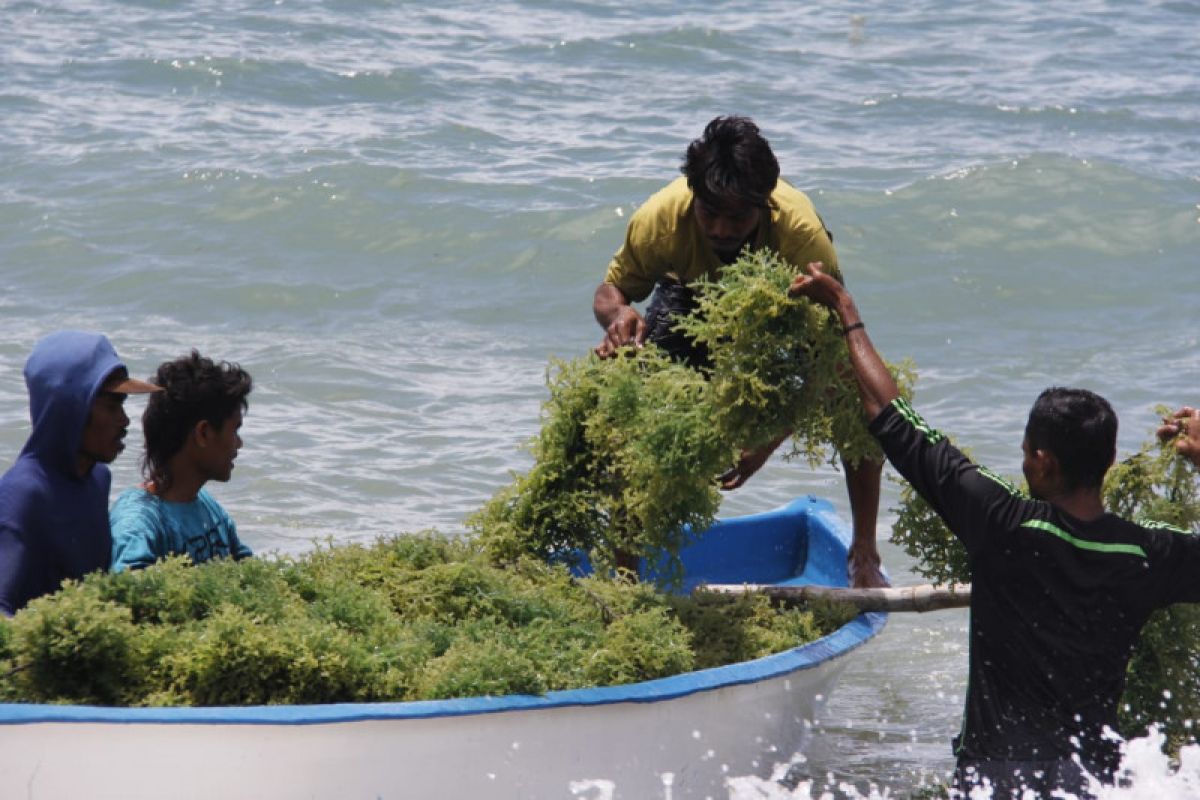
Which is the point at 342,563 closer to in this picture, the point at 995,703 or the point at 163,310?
the point at 995,703

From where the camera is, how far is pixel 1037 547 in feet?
13.9

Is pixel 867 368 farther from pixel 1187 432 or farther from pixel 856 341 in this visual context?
pixel 1187 432

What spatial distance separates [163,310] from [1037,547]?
29.6 ft

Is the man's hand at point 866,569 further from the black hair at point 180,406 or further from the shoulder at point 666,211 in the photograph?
the black hair at point 180,406

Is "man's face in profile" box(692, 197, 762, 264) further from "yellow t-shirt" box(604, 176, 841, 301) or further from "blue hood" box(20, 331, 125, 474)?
"blue hood" box(20, 331, 125, 474)

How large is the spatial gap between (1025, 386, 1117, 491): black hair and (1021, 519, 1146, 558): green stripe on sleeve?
0.13 m

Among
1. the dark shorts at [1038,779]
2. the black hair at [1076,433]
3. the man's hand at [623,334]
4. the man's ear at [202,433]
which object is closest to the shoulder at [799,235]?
the man's hand at [623,334]

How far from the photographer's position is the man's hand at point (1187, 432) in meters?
4.55

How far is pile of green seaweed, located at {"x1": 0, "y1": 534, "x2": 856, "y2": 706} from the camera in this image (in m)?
4.16

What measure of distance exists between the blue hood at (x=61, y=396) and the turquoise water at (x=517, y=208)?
10.6 feet

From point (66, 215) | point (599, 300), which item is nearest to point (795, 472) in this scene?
point (599, 300)

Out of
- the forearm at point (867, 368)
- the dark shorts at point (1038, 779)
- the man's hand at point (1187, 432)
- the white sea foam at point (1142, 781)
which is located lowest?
the white sea foam at point (1142, 781)

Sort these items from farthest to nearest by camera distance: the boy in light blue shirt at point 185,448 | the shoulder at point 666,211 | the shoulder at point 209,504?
the shoulder at point 666,211, the shoulder at point 209,504, the boy in light blue shirt at point 185,448

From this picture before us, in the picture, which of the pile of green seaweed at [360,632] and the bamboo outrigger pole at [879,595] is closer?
the pile of green seaweed at [360,632]
